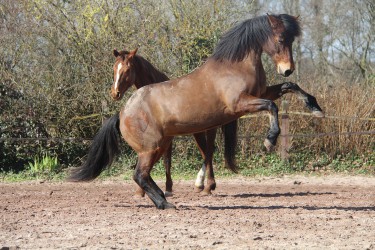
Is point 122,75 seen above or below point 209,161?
above

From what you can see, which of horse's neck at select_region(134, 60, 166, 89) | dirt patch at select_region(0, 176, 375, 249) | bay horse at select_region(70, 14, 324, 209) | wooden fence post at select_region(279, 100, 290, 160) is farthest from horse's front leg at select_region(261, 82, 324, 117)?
wooden fence post at select_region(279, 100, 290, 160)

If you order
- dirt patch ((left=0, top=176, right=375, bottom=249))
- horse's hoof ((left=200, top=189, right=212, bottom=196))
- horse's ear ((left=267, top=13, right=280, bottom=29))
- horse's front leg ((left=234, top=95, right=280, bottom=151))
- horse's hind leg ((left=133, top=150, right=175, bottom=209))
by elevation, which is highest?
horse's ear ((left=267, top=13, right=280, bottom=29))

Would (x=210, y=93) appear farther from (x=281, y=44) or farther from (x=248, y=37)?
(x=281, y=44)

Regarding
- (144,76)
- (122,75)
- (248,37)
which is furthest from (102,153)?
(248,37)

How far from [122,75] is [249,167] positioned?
17.8ft

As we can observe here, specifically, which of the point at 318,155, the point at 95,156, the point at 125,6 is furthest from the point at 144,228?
the point at 125,6

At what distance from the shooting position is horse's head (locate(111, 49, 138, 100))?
1025 cm

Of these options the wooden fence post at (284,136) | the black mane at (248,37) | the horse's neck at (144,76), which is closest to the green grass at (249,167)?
the wooden fence post at (284,136)

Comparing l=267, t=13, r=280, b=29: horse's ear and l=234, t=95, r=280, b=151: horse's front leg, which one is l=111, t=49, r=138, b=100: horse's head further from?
l=234, t=95, r=280, b=151: horse's front leg

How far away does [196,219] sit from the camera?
7285 mm

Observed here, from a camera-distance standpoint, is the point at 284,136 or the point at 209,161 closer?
the point at 209,161

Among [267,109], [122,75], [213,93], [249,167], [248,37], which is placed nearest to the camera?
[267,109]

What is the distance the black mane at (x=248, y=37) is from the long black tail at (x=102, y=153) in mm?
1758

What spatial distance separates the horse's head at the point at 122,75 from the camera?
1025 cm
